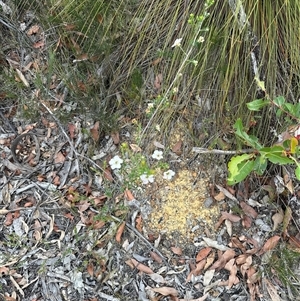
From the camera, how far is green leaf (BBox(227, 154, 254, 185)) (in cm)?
150

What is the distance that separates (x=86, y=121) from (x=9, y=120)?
364 millimetres

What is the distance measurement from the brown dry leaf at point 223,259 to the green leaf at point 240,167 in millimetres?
396

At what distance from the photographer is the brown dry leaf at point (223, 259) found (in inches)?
71.5

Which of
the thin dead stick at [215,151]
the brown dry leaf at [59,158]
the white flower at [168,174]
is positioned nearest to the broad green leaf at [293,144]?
the thin dead stick at [215,151]

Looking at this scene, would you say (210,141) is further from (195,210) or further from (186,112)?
(195,210)

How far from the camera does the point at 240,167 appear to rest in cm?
155

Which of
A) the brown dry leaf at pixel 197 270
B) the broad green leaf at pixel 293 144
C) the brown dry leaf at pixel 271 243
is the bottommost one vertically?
the brown dry leaf at pixel 197 270

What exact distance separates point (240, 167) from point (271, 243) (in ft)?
1.50

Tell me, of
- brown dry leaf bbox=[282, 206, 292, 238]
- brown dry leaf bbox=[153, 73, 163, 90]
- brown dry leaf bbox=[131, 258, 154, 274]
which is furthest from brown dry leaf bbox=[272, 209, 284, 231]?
brown dry leaf bbox=[153, 73, 163, 90]

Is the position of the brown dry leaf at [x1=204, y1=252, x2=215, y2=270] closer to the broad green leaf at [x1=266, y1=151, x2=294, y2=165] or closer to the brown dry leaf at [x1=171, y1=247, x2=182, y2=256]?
the brown dry leaf at [x1=171, y1=247, x2=182, y2=256]

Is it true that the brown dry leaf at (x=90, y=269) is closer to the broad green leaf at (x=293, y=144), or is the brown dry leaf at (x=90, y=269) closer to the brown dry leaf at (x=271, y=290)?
the brown dry leaf at (x=271, y=290)

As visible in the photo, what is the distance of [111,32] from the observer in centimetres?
202

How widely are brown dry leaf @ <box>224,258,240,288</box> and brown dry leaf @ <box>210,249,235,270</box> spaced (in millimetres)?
13

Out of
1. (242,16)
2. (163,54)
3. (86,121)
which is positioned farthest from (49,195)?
(242,16)
